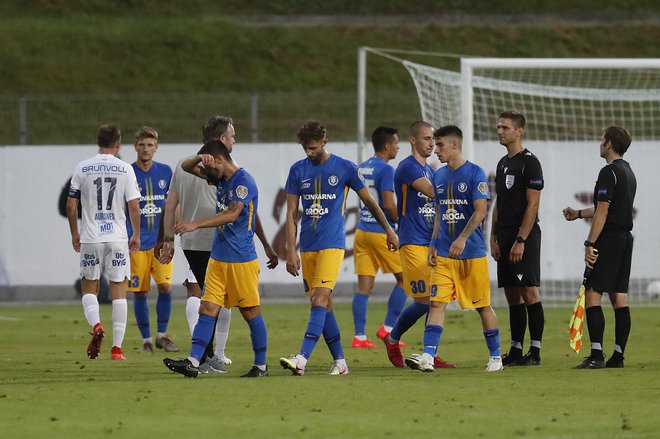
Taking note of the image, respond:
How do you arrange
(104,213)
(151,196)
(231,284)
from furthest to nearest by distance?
(151,196) → (104,213) → (231,284)

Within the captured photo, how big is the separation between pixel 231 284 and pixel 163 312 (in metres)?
3.72

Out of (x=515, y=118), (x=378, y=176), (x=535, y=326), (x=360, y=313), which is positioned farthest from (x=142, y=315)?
(x=515, y=118)

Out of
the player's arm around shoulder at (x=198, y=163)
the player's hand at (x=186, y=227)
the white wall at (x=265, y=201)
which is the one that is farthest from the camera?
the white wall at (x=265, y=201)

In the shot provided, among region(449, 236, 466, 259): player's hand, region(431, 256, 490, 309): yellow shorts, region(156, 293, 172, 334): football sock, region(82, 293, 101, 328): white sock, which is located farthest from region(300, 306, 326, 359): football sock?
region(156, 293, 172, 334): football sock

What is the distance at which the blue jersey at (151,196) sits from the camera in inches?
566

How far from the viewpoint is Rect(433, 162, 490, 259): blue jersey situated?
1138 cm

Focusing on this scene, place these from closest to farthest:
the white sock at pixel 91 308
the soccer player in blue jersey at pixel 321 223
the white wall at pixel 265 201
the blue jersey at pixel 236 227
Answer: the blue jersey at pixel 236 227
the soccer player in blue jersey at pixel 321 223
the white sock at pixel 91 308
the white wall at pixel 265 201

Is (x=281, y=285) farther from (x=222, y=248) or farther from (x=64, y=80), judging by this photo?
(x=64, y=80)

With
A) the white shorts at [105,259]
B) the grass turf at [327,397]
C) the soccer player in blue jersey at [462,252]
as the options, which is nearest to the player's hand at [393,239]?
the soccer player in blue jersey at [462,252]

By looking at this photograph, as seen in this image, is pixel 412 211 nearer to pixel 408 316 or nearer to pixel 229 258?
pixel 408 316

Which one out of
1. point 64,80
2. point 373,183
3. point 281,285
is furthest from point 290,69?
point 373,183

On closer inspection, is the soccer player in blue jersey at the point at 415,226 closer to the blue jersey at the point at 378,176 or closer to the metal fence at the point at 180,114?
the blue jersey at the point at 378,176

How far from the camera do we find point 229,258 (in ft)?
35.4

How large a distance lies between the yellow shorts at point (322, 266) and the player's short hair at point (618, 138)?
2525mm
